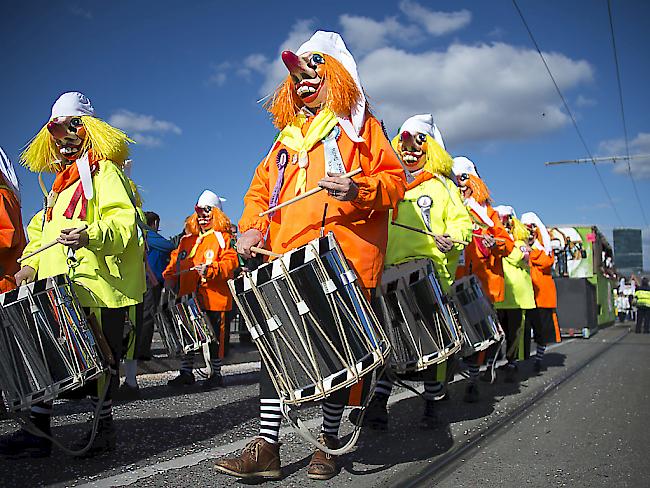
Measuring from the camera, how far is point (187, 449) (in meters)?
3.97

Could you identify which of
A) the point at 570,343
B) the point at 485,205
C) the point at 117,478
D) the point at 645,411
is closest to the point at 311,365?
the point at 117,478

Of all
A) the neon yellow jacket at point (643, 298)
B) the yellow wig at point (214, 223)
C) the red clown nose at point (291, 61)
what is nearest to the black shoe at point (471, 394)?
the yellow wig at point (214, 223)

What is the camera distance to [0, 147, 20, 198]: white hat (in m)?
4.43

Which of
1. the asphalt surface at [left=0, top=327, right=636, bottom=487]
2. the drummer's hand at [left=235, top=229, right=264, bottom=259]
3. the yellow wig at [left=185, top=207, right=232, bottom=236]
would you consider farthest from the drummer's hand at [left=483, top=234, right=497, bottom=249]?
the drummer's hand at [left=235, top=229, right=264, bottom=259]

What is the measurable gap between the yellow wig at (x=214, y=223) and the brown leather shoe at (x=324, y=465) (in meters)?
4.33

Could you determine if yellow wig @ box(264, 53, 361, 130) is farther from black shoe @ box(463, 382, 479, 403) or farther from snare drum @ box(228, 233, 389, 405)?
black shoe @ box(463, 382, 479, 403)

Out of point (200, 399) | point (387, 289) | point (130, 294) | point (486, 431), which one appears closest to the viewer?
point (130, 294)

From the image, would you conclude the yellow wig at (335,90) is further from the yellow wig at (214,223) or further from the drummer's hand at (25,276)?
the yellow wig at (214,223)

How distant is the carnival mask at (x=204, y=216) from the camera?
7582 millimetres

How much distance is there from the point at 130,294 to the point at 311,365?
1.38 m

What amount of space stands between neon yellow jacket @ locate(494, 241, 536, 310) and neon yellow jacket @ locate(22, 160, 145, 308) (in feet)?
16.0

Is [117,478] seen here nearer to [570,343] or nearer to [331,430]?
A: [331,430]

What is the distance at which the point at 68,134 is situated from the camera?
3.91 m

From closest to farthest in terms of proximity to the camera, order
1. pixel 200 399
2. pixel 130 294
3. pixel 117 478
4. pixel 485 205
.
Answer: pixel 117 478 → pixel 130 294 → pixel 200 399 → pixel 485 205
